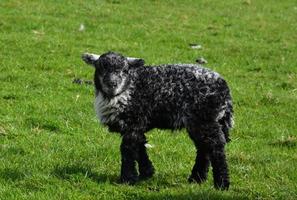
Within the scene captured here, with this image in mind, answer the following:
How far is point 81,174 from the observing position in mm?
9859

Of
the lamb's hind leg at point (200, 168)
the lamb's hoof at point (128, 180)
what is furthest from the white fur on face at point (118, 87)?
the lamb's hind leg at point (200, 168)

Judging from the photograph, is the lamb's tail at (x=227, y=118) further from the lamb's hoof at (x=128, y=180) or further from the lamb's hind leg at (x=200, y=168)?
the lamb's hoof at (x=128, y=180)

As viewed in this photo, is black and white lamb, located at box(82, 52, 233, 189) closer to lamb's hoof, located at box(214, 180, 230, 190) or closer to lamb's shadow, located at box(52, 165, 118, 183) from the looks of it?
lamb's hoof, located at box(214, 180, 230, 190)

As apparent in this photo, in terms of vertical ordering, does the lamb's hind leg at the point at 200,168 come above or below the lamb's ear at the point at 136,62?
below

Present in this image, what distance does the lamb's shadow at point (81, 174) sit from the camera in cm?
980

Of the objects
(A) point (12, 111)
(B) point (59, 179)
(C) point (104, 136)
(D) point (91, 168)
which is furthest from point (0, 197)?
(A) point (12, 111)

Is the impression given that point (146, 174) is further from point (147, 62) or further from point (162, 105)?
point (147, 62)

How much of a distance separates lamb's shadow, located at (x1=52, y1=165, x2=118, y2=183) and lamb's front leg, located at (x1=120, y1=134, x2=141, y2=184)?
0.89 ft

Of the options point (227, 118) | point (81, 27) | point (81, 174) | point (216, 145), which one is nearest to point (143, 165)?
point (81, 174)

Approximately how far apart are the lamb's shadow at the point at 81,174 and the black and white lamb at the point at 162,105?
12.9 inches

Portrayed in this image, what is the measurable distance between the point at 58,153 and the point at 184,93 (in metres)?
2.82

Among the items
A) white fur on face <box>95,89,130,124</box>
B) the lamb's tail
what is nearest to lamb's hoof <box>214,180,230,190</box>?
the lamb's tail

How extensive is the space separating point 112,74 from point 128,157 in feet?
4.34

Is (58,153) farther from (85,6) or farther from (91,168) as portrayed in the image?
(85,6)
